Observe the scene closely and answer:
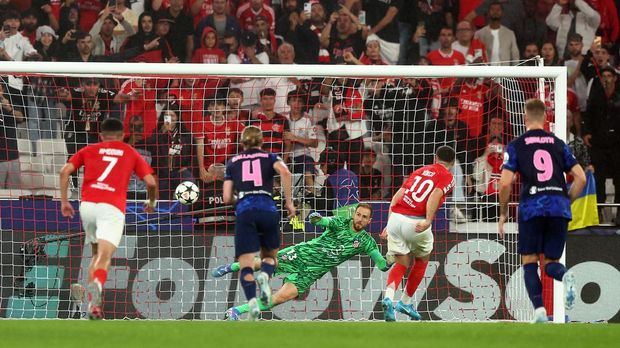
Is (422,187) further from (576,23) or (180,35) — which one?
(576,23)

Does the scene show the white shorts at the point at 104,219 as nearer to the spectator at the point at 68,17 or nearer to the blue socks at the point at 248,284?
the blue socks at the point at 248,284

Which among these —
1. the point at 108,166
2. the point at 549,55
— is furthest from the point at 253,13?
the point at 108,166

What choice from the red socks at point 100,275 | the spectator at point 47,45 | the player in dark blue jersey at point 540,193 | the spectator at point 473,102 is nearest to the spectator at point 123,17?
the spectator at point 47,45

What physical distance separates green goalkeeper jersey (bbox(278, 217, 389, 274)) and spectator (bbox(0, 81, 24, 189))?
377 centimetres

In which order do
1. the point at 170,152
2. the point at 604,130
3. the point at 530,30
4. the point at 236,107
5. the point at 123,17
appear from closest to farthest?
the point at 170,152, the point at 236,107, the point at 604,130, the point at 123,17, the point at 530,30

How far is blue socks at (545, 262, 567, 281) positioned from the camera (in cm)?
1138

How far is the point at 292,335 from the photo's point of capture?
991 centimetres

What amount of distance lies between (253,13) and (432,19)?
9.25ft

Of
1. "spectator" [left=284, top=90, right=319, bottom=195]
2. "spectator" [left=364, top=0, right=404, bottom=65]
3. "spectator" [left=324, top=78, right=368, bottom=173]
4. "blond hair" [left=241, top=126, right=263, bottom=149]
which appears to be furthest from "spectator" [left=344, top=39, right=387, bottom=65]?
"blond hair" [left=241, top=126, right=263, bottom=149]

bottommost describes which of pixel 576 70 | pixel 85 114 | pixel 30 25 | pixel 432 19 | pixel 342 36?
pixel 85 114

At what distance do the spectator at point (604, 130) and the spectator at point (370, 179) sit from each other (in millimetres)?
3381

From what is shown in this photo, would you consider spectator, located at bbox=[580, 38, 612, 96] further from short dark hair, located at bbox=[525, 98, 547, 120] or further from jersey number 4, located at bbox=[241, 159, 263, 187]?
jersey number 4, located at bbox=[241, 159, 263, 187]

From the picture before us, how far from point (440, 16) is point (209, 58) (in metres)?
3.74

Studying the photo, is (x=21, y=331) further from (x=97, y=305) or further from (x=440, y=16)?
(x=440, y=16)
